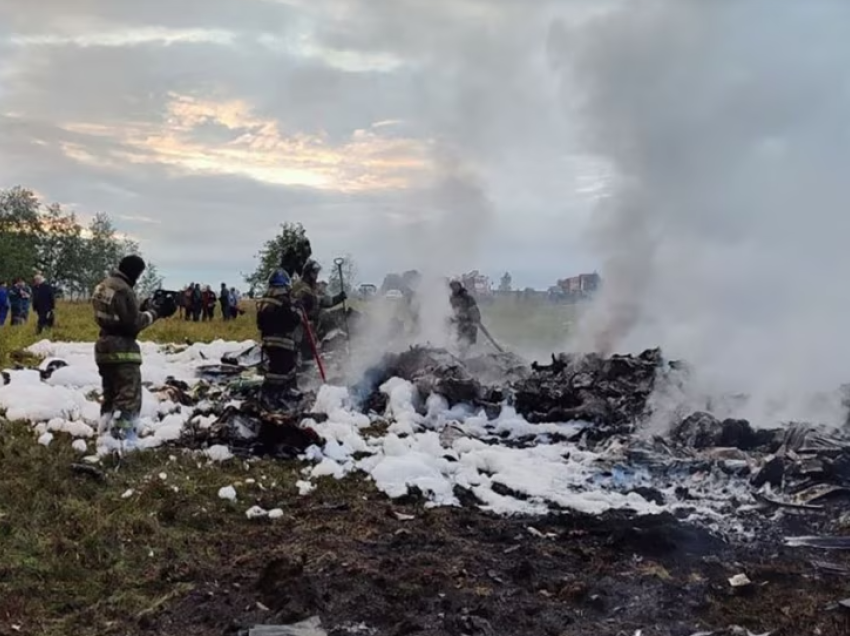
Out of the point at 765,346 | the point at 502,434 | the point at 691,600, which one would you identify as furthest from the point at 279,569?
the point at 765,346

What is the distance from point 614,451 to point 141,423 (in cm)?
624

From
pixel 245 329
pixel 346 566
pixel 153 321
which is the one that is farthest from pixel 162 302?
pixel 245 329

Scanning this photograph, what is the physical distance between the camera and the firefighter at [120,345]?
353 inches

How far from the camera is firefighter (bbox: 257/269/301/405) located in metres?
11.4

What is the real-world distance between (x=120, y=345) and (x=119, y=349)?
0.16 ft

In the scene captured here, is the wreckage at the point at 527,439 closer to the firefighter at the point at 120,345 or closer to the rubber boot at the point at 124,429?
the rubber boot at the point at 124,429

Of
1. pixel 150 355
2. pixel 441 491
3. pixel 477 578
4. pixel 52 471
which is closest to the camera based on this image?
pixel 477 578

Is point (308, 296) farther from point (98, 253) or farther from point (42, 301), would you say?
point (98, 253)

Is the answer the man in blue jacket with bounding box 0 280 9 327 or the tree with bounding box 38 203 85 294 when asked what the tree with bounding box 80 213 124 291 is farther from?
the man in blue jacket with bounding box 0 280 9 327

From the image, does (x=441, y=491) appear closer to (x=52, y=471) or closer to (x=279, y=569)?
(x=279, y=569)

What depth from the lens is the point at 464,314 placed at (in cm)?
1752

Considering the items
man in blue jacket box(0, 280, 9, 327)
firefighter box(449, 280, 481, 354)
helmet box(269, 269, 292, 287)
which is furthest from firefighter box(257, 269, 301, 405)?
man in blue jacket box(0, 280, 9, 327)

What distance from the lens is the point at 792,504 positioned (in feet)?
A: 26.8

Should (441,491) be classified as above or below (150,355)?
below
